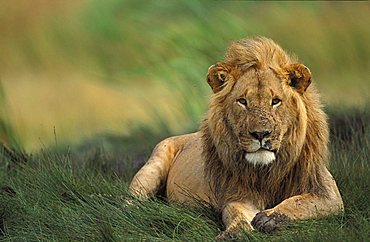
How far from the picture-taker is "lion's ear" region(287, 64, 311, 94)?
5.22 meters

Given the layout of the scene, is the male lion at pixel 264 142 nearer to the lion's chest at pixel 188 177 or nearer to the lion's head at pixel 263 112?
the lion's head at pixel 263 112

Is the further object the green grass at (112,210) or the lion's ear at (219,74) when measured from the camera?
the lion's ear at (219,74)

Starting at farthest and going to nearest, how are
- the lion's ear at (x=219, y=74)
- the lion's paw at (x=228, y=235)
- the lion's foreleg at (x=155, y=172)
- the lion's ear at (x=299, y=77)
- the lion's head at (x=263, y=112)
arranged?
the lion's foreleg at (x=155, y=172) → the lion's ear at (x=219, y=74) → the lion's ear at (x=299, y=77) → the lion's head at (x=263, y=112) → the lion's paw at (x=228, y=235)

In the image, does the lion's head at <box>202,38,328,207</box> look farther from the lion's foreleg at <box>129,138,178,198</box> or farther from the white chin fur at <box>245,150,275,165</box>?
the lion's foreleg at <box>129,138,178,198</box>

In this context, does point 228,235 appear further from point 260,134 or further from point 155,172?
point 155,172

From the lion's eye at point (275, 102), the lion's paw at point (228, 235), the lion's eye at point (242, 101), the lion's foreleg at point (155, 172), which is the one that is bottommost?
the lion's foreleg at point (155, 172)

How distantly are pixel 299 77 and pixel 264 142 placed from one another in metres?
0.42

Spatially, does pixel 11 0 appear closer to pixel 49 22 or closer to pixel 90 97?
pixel 49 22

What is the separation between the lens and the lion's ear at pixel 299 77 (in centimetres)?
522

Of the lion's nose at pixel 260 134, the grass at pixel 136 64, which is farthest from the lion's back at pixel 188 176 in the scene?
the grass at pixel 136 64

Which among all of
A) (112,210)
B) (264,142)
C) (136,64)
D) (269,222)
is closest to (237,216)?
(269,222)

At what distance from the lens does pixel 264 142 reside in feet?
16.4

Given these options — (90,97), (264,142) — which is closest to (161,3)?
(90,97)

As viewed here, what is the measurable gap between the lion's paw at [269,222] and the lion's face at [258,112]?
9.8 inches
